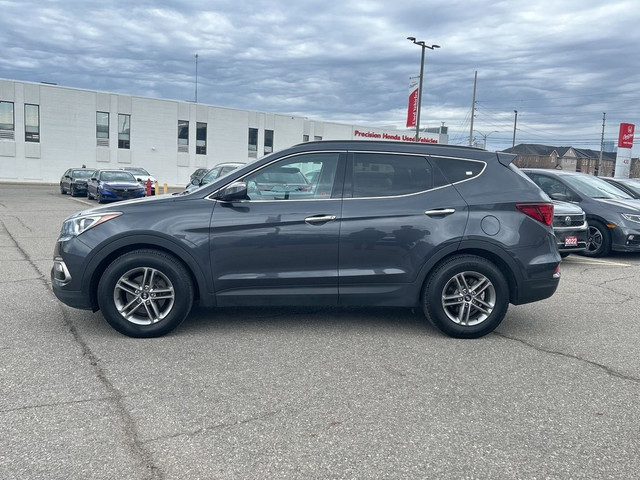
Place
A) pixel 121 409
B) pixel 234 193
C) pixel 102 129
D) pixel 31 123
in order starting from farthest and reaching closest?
1. pixel 102 129
2. pixel 31 123
3. pixel 234 193
4. pixel 121 409

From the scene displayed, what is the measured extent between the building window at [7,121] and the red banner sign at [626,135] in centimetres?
4040

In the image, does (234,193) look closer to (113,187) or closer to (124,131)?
(113,187)

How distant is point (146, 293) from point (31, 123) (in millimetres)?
43078

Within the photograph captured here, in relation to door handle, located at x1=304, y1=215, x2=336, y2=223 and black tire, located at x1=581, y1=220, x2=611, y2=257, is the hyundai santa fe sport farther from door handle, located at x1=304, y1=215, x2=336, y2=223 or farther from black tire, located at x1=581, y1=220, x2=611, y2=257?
black tire, located at x1=581, y1=220, x2=611, y2=257

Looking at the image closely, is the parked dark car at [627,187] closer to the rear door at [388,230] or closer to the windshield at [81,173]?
the rear door at [388,230]

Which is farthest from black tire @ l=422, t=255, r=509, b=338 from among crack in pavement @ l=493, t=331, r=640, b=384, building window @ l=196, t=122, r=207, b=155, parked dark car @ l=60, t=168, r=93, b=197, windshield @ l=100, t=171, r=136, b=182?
building window @ l=196, t=122, r=207, b=155

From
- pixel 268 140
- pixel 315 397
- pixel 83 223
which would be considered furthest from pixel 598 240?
pixel 268 140

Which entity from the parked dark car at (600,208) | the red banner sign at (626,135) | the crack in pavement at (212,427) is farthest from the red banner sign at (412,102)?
the crack in pavement at (212,427)

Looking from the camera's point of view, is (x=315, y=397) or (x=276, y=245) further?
(x=276, y=245)

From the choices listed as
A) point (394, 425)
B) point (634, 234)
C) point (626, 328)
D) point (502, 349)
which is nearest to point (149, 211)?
point (394, 425)

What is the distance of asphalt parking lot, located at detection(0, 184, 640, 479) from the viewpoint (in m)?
3.03

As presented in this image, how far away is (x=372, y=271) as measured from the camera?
16.9 feet

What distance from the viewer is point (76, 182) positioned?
27703mm

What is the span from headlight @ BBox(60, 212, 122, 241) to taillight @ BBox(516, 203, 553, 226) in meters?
3.68
